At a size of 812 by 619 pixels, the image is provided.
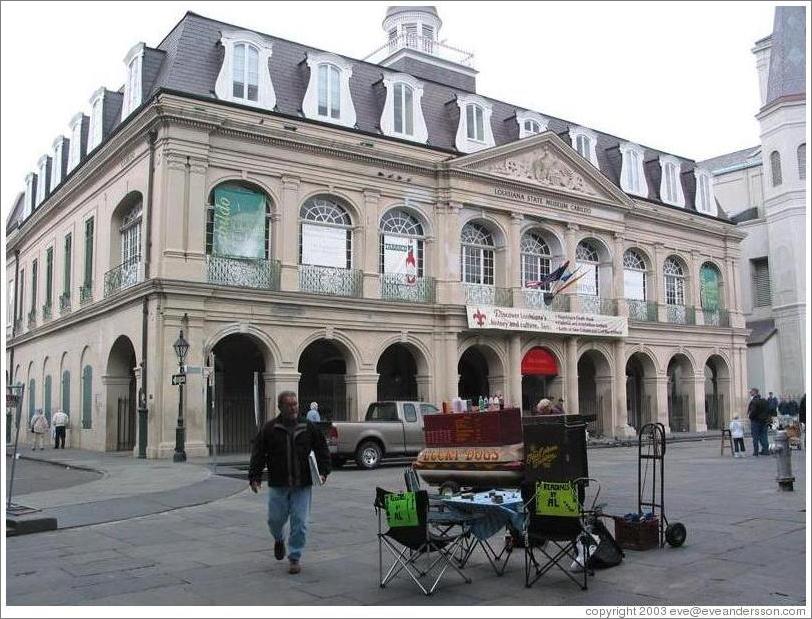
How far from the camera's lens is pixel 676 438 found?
3192 cm

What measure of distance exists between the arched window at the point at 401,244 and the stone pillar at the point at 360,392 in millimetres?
3776

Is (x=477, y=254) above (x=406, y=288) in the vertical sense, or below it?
above

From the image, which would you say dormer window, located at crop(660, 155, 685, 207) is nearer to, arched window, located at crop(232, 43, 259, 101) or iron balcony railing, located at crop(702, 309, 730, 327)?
iron balcony railing, located at crop(702, 309, 730, 327)

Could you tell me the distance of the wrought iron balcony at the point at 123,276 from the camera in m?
24.4

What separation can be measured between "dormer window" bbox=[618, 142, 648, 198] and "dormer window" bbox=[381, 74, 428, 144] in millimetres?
11687

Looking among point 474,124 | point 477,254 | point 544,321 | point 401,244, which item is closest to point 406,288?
point 401,244

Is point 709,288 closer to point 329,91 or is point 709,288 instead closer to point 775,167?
point 775,167

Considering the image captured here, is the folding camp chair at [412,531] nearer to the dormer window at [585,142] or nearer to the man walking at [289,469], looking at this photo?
the man walking at [289,469]

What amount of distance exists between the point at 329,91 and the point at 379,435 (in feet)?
40.9

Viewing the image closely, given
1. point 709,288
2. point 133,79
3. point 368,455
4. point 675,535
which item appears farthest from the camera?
point 709,288

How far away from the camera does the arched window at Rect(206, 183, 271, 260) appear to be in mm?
23969

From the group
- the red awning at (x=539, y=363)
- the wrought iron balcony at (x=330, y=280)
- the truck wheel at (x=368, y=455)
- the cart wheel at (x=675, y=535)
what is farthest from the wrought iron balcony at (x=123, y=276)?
the cart wheel at (x=675, y=535)

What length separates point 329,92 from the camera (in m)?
26.9

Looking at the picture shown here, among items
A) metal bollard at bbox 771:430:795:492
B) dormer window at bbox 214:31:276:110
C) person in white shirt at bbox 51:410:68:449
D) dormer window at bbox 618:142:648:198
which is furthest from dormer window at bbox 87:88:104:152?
metal bollard at bbox 771:430:795:492
